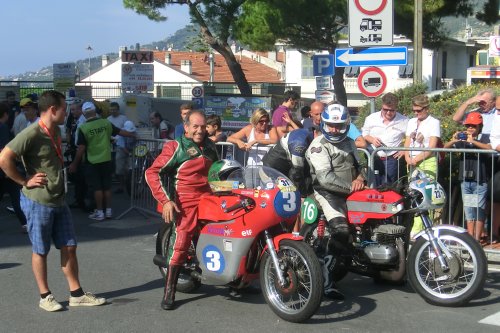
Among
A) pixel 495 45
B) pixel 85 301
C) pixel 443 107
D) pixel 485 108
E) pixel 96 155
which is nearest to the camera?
pixel 85 301

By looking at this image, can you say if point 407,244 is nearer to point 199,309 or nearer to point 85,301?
point 199,309

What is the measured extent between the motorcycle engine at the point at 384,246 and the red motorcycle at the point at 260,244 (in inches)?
33.7

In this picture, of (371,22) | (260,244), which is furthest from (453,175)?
(260,244)

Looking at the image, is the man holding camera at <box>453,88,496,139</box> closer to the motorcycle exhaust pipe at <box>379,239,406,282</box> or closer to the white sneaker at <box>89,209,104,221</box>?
the motorcycle exhaust pipe at <box>379,239,406,282</box>

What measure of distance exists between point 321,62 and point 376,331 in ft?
31.0

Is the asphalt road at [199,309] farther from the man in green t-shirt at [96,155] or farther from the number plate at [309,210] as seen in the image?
the man in green t-shirt at [96,155]

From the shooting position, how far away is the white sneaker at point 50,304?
666 cm

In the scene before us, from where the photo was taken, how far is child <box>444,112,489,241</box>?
8523 millimetres

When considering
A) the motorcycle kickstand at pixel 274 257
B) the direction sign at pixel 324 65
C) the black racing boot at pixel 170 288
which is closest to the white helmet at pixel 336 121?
the motorcycle kickstand at pixel 274 257

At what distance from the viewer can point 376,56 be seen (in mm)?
10188

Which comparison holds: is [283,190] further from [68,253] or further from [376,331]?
[68,253]

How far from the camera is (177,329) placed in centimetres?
618

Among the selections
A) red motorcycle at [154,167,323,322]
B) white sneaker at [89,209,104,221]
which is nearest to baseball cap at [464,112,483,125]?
red motorcycle at [154,167,323,322]

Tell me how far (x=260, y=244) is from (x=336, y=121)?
1328 mm
